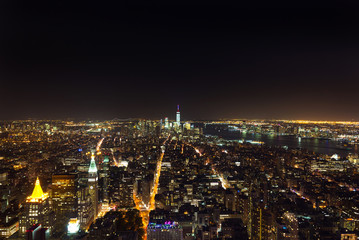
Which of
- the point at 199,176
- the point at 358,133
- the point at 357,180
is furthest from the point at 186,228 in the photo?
the point at 358,133

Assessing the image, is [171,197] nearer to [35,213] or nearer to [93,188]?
[93,188]

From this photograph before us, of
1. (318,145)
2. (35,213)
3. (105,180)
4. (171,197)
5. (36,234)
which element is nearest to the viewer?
(36,234)

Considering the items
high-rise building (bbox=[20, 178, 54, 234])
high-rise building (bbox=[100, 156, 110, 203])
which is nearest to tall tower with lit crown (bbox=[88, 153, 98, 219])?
high-rise building (bbox=[100, 156, 110, 203])

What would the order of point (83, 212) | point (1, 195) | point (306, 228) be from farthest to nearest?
point (1, 195)
point (83, 212)
point (306, 228)

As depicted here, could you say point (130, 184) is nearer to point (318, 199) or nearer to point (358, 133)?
point (318, 199)

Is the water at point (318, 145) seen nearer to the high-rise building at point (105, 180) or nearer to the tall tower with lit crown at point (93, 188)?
the high-rise building at point (105, 180)

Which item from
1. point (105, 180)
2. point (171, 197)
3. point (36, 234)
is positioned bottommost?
point (171, 197)

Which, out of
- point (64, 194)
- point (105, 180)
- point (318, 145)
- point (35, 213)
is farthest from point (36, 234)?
point (318, 145)
